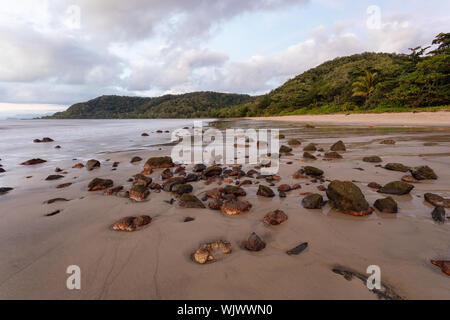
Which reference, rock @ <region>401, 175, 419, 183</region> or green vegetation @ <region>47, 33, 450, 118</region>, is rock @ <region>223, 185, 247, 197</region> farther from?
green vegetation @ <region>47, 33, 450, 118</region>

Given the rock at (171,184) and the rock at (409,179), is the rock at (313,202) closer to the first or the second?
the rock at (409,179)

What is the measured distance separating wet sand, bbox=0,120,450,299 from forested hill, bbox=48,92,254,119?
400ft

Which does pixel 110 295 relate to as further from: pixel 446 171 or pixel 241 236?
pixel 446 171

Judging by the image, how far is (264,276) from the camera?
1.87 meters

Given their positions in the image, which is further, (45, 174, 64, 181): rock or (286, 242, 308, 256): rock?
(45, 174, 64, 181): rock

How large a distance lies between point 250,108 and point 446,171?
81969 millimetres

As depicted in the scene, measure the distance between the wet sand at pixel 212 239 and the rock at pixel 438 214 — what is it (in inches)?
3.5

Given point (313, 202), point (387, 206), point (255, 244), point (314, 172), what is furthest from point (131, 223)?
point (314, 172)

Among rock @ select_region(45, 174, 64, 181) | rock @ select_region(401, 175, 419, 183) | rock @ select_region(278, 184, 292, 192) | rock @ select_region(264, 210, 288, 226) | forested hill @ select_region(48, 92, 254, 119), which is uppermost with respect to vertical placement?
forested hill @ select_region(48, 92, 254, 119)

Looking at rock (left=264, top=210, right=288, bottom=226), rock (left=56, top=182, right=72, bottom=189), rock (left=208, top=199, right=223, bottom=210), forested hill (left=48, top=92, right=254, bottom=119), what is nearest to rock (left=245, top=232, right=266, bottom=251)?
rock (left=264, top=210, right=288, bottom=226)

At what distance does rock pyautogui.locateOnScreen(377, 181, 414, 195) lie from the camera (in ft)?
11.5

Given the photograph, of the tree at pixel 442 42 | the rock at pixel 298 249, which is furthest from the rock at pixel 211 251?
the tree at pixel 442 42

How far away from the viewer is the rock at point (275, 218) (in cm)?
288
